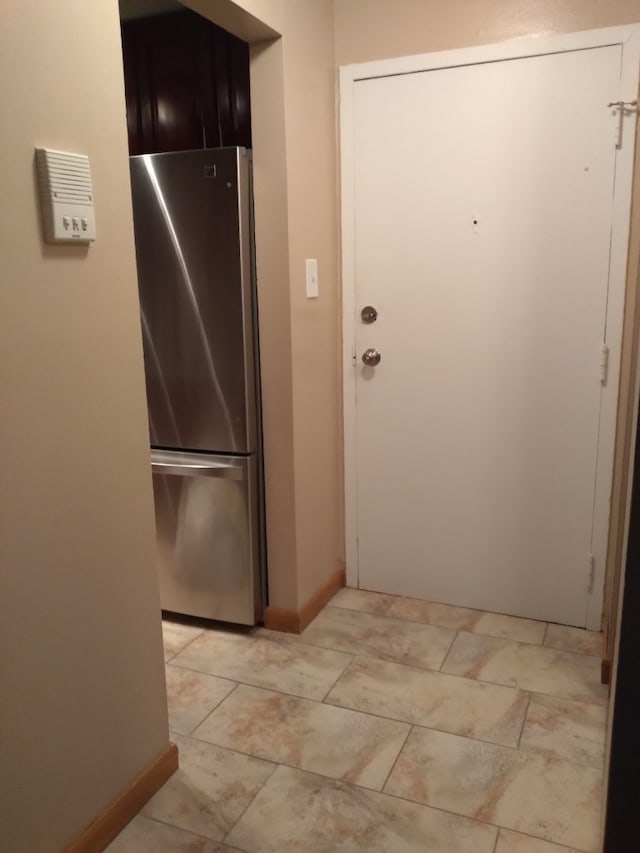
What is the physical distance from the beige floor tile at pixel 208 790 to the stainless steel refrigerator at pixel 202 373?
0.70 meters

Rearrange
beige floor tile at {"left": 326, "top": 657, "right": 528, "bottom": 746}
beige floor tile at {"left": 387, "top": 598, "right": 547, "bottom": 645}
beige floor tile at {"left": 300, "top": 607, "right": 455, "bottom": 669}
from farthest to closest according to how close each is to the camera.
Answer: beige floor tile at {"left": 387, "top": 598, "right": 547, "bottom": 645} < beige floor tile at {"left": 300, "top": 607, "right": 455, "bottom": 669} < beige floor tile at {"left": 326, "top": 657, "right": 528, "bottom": 746}

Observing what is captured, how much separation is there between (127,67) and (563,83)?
63.5 inches

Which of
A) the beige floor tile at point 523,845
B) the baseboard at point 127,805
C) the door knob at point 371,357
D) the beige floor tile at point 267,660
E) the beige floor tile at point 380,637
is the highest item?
the door knob at point 371,357

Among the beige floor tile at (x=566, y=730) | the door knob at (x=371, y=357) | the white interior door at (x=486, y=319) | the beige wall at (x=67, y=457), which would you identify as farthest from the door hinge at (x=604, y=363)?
the beige wall at (x=67, y=457)

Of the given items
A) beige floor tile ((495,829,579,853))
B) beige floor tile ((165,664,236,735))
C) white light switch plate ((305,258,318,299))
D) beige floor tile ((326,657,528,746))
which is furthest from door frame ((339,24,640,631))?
beige floor tile ((495,829,579,853))

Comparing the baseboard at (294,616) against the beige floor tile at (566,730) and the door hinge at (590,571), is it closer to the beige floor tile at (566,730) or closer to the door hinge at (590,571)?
the beige floor tile at (566,730)

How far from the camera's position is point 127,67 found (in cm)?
270

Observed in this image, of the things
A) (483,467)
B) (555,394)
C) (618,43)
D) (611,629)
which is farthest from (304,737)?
(618,43)

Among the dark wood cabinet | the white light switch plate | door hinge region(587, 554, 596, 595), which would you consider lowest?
door hinge region(587, 554, 596, 595)

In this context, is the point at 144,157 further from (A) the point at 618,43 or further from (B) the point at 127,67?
(A) the point at 618,43

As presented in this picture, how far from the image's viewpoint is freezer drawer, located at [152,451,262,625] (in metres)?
2.55

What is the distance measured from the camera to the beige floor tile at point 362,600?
279 centimetres

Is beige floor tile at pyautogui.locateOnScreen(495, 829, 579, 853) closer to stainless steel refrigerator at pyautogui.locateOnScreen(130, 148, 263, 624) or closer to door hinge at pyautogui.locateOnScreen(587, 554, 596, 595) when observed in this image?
door hinge at pyautogui.locateOnScreen(587, 554, 596, 595)

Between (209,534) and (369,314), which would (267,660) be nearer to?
(209,534)
